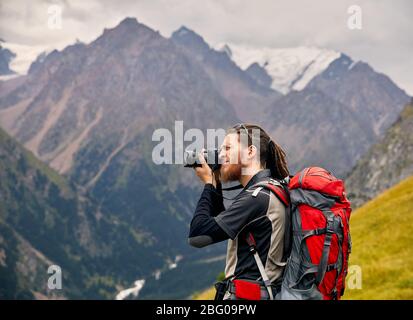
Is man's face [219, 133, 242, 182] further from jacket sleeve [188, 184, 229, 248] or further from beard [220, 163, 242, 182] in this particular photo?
jacket sleeve [188, 184, 229, 248]

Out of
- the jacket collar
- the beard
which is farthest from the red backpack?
the beard

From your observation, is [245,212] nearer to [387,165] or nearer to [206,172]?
[206,172]

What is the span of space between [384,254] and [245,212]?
1896cm

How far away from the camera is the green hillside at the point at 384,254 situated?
1881cm

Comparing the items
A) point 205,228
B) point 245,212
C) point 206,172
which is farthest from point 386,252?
point 205,228

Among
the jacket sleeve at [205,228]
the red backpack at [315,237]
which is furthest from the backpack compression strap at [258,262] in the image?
the jacket sleeve at [205,228]

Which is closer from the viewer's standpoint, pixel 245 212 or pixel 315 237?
pixel 315 237

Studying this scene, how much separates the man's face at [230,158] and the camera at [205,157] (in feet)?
0.37

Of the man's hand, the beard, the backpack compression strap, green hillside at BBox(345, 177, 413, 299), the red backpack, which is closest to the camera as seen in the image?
the red backpack

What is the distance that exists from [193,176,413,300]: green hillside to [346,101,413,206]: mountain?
81.5 meters

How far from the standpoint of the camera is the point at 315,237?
752cm

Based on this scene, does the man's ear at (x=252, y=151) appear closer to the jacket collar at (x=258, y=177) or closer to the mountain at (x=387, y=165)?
the jacket collar at (x=258, y=177)

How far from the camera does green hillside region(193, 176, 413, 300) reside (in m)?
18.8
